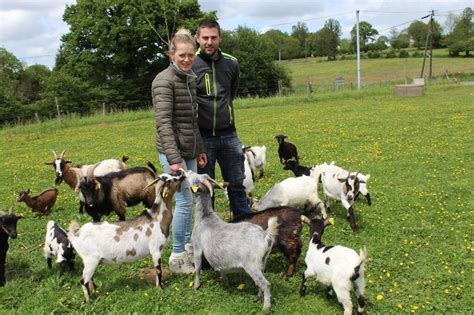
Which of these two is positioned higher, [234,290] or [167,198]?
[167,198]

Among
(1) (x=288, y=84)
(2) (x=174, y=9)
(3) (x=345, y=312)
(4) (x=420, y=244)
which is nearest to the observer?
(3) (x=345, y=312)

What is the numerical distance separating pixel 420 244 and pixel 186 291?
126 inches

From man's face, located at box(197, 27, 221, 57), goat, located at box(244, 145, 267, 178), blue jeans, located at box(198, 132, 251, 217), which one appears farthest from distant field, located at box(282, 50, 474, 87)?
man's face, located at box(197, 27, 221, 57)

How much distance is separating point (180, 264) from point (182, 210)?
0.73 metres

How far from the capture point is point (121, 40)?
41.9 meters

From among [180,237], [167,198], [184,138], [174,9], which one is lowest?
[180,237]

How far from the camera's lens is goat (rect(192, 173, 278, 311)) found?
4.16m

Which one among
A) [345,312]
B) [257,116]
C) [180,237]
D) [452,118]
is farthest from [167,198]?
[257,116]

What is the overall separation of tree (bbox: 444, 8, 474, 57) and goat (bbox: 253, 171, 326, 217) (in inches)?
2931

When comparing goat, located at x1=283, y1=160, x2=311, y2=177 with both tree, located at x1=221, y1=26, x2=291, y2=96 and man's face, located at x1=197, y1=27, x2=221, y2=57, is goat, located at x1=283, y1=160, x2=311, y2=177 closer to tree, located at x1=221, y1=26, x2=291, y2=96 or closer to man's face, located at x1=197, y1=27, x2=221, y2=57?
man's face, located at x1=197, y1=27, x2=221, y2=57

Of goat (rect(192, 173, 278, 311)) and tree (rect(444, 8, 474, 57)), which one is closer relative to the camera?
goat (rect(192, 173, 278, 311))

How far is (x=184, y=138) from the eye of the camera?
15.1 ft

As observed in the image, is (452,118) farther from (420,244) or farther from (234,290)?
(234,290)

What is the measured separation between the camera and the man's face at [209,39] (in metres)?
4.79
